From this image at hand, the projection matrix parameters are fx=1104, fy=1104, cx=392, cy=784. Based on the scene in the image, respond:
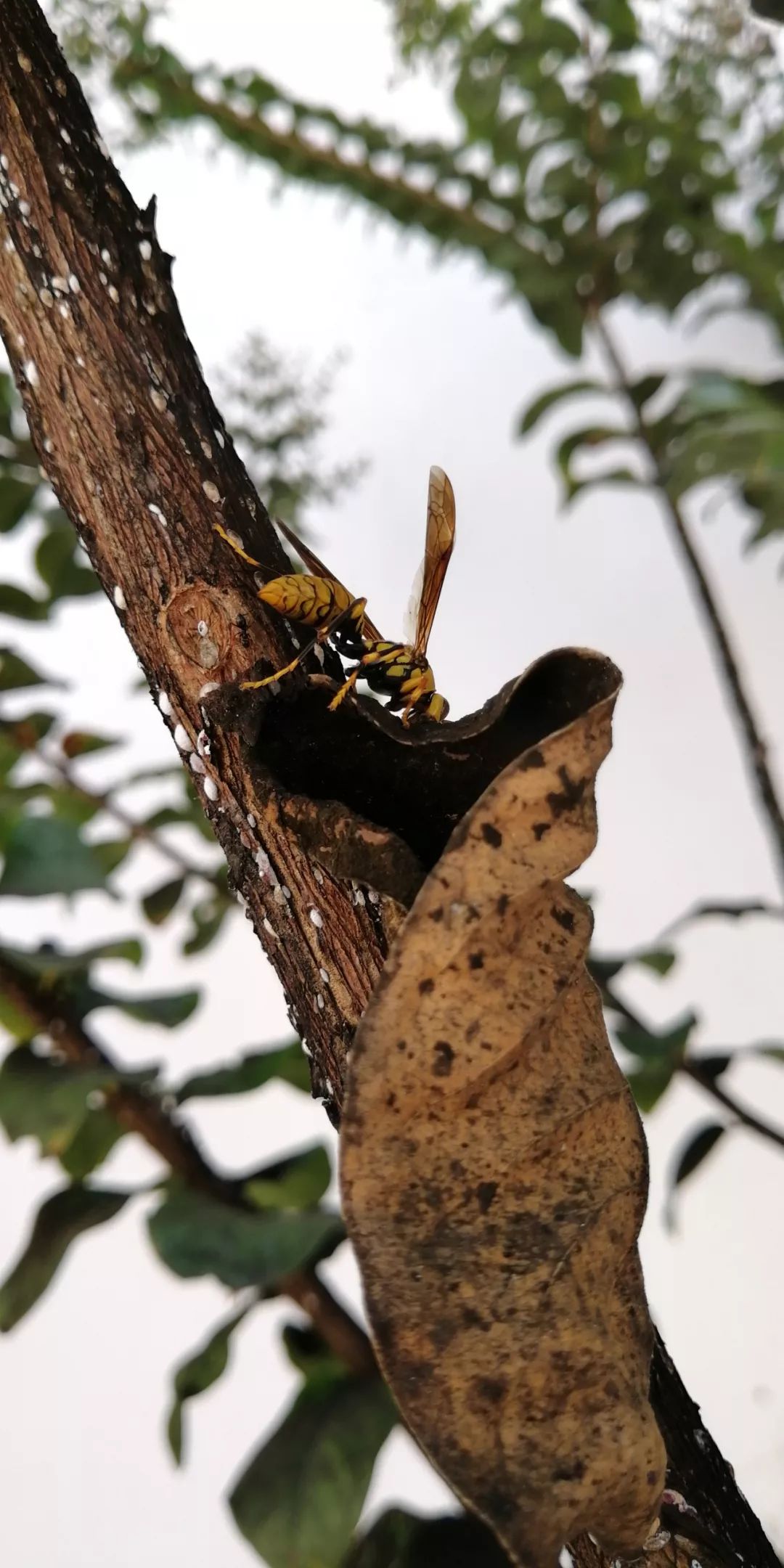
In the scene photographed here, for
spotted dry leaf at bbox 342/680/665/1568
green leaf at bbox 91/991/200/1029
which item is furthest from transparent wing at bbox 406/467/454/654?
green leaf at bbox 91/991/200/1029

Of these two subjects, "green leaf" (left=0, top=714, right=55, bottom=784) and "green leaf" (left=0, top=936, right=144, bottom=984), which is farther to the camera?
"green leaf" (left=0, top=714, right=55, bottom=784)

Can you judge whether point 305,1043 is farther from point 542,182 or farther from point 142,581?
point 542,182

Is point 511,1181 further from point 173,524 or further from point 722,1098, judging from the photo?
point 722,1098

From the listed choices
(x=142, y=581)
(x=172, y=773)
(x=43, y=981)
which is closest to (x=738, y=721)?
(x=172, y=773)

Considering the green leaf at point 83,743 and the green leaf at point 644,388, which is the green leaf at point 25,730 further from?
the green leaf at point 644,388

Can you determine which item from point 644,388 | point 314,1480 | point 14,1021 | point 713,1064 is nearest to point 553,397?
point 644,388

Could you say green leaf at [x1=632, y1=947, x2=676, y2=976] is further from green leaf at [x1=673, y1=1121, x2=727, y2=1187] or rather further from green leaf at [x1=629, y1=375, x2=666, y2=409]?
green leaf at [x1=629, y1=375, x2=666, y2=409]
